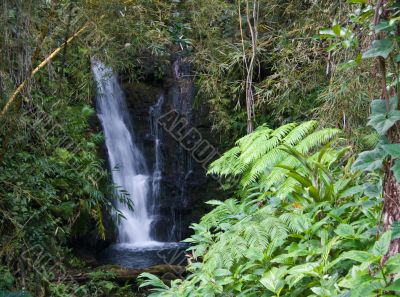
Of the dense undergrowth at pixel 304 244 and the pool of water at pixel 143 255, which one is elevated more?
the dense undergrowth at pixel 304 244

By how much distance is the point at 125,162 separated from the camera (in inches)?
309

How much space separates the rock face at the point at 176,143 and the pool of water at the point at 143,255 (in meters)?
0.77

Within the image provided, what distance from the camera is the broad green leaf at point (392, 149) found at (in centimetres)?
158

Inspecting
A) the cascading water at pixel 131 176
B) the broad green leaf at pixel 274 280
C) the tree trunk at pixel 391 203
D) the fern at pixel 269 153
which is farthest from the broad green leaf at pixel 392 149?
the cascading water at pixel 131 176

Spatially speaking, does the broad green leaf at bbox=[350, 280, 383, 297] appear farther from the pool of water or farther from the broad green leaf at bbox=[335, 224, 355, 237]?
the pool of water

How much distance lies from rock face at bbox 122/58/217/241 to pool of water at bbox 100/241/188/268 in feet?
2.52

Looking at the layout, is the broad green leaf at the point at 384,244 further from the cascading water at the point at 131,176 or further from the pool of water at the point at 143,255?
the cascading water at the point at 131,176

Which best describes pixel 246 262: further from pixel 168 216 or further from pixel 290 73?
pixel 168 216

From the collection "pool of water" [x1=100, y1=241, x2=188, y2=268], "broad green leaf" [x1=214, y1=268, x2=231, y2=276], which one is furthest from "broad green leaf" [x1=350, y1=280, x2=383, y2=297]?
"pool of water" [x1=100, y1=241, x2=188, y2=268]

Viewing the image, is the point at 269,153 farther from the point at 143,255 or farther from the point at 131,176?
the point at 131,176

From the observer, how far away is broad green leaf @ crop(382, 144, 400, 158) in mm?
1580

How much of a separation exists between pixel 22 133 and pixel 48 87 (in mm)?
966

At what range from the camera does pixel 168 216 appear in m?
7.96

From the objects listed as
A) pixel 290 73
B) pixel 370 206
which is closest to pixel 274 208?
pixel 370 206
